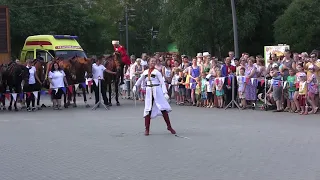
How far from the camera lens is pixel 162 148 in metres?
11.7

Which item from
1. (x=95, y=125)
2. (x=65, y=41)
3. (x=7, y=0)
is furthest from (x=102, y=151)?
(x=7, y=0)

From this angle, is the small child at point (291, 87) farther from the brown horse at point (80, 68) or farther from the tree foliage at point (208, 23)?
the tree foliage at point (208, 23)

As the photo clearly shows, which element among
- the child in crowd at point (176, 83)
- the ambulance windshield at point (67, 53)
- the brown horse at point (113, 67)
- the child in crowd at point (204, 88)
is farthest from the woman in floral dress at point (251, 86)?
the ambulance windshield at point (67, 53)

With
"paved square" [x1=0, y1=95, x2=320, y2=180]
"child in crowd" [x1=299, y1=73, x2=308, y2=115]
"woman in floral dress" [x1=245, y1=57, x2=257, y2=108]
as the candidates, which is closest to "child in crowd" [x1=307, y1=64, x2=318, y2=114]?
"child in crowd" [x1=299, y1=73, x2=308, y2=115]

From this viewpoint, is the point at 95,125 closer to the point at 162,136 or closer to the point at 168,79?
the point at 162,136

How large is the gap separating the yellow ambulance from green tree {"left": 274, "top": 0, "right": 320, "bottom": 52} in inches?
572

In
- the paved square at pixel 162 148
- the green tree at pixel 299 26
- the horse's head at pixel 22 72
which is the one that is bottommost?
the paved square at pixel 162 148

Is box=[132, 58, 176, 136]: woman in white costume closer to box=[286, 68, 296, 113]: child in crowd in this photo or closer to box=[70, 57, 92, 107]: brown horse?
box=[286, 68, 296, 113]: child in crowd

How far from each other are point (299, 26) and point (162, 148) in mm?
27722

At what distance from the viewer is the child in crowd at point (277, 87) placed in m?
18.6

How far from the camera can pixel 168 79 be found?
23.6m

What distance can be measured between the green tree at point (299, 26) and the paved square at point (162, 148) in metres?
19.7

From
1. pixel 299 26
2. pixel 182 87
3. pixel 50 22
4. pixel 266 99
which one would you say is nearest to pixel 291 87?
pixel 266 99

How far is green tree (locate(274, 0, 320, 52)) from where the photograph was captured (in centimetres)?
3684
